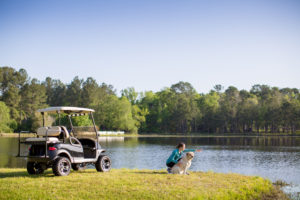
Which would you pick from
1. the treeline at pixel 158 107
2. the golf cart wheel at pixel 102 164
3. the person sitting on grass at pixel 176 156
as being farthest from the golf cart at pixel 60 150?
the treeline at pixel 158 107

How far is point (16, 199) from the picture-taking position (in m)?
8.70

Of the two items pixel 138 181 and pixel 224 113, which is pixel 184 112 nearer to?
pixel 224 113

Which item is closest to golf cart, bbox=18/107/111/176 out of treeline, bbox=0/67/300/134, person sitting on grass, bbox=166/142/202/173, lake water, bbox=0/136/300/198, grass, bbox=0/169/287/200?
grass, bbox=0/169/287/200

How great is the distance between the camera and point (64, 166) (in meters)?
11.3

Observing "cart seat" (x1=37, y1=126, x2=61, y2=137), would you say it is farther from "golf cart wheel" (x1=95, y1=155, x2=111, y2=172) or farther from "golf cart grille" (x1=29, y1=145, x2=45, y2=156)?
"golf cart wheel" (x1=95, y1=155, x2=111, y2=172)

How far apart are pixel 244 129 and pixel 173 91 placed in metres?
31.3

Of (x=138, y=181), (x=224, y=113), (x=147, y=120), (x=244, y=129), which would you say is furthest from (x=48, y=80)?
(x=138, y=181)

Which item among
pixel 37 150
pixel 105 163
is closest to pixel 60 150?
pixel 37 150

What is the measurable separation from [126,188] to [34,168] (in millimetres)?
4524

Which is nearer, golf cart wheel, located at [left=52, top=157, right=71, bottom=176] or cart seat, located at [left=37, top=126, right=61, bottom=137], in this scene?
golf cart wheel, located at [left=52, top=157, right=71, bottom=176]

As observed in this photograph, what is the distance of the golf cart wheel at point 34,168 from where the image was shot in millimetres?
11828

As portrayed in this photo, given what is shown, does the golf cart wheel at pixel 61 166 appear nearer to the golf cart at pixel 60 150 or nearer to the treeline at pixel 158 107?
the golf cart at pixel 60 150

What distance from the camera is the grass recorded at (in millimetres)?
9016

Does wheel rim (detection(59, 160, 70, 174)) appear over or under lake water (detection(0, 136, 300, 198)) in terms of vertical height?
over
